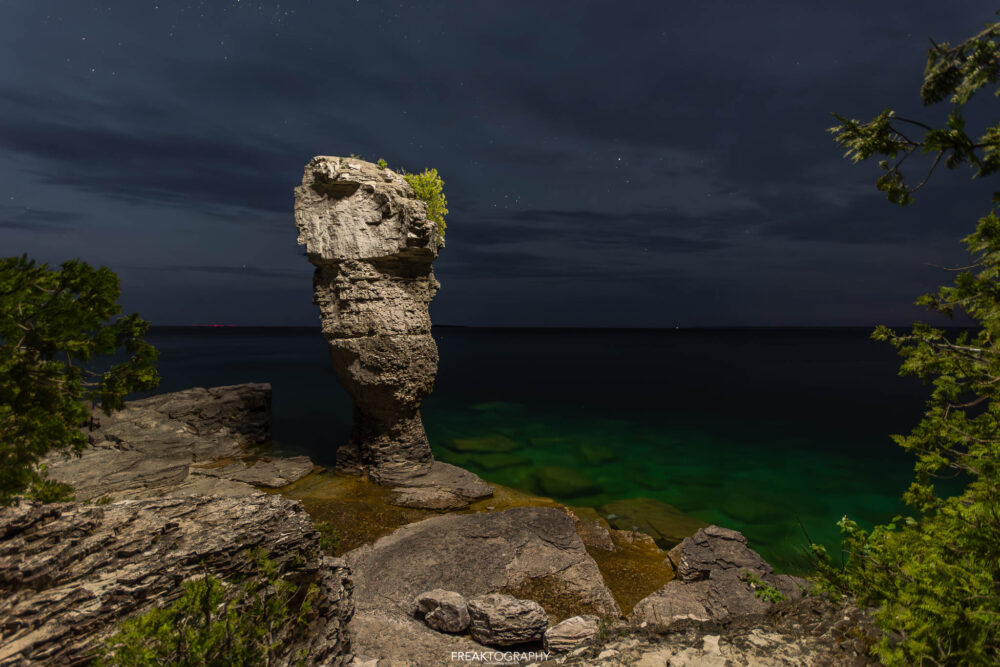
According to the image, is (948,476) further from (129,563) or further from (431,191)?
(431,191)

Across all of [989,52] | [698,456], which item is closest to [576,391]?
[698,456]

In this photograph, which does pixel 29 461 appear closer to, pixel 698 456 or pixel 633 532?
pixel 633 532

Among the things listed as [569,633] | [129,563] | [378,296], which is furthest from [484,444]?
[129,563]

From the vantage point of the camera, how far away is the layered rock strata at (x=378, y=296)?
43.7 feet

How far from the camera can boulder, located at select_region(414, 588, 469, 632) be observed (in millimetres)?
6887

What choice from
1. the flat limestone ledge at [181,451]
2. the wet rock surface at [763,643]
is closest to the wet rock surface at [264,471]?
the flat limestone ledge at [181,451]

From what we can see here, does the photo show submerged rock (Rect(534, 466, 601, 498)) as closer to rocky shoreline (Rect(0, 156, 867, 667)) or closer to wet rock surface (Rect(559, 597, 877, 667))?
rocky shoreline (Rect(0, 156, 867, 667))

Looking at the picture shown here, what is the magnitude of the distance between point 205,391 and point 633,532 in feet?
60.1

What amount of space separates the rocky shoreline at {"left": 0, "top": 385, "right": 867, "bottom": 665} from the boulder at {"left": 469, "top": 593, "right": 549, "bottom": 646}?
0.04 meters

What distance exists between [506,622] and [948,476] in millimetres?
6044

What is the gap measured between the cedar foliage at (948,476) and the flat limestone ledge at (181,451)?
440 inches

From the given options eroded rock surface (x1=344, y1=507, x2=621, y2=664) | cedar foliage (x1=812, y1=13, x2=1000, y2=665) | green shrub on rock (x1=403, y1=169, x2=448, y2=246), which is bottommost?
eroded rock surface (x1=344, y1=507, x2=621, y2=664)

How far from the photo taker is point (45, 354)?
367 centimetres

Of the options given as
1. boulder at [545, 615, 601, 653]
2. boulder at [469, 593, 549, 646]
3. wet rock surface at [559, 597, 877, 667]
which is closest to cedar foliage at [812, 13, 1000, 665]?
wet rock surface at [559, 597, 877, 667]
